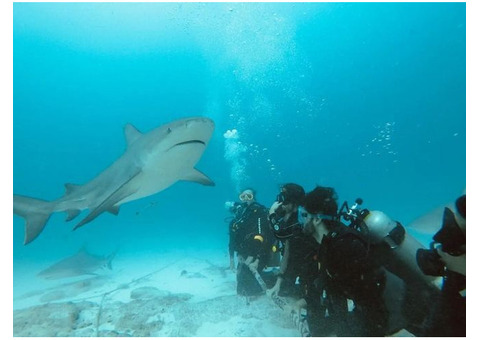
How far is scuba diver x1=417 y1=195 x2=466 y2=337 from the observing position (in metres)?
2.32

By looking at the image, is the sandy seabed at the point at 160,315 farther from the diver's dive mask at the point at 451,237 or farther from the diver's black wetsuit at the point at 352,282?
the diver's dive mask at the point at 451,237

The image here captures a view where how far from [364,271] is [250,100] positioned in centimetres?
8860

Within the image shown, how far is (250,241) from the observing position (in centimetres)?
567

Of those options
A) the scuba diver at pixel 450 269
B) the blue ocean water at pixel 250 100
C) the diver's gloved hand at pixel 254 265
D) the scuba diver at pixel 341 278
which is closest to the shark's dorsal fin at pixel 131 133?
the diver's gloved hand at pixel 254 265

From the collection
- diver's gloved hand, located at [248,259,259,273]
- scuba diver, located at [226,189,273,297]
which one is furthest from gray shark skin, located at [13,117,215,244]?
diver's gloved hand, located at [248,259,259,273]

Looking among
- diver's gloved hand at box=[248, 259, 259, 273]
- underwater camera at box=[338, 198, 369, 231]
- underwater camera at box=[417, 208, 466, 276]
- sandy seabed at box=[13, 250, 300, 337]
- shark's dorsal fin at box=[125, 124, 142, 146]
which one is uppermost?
shark's dorsal fin at box=[125, 124, 142, 146]

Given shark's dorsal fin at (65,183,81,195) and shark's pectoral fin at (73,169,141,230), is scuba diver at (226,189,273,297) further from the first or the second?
shark's dorsal fin at (65,183,81,195)

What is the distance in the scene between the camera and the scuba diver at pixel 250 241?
18.6ft

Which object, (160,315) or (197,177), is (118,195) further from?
(160,315)

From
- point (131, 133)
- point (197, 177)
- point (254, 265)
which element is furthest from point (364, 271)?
point (131, 133)

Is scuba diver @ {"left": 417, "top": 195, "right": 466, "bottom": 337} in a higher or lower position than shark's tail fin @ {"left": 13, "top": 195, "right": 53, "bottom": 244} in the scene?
lower

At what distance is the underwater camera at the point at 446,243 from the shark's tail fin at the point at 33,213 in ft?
23.2

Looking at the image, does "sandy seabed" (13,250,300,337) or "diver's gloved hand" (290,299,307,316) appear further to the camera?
"sandy seabed" (13,250,300,337)

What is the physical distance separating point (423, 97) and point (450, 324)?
87.2m
